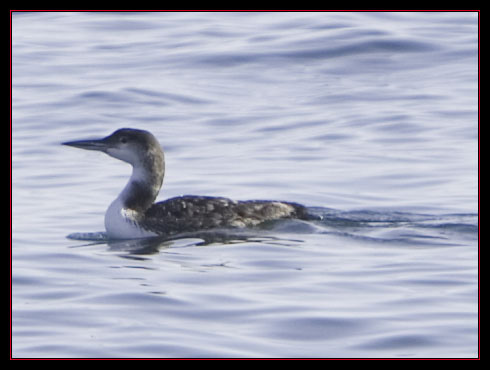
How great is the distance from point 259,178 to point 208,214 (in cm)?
244

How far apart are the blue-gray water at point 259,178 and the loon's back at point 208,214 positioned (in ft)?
0.78

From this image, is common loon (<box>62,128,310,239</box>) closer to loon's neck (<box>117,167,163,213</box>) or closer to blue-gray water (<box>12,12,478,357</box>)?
loon's neck (<box>117,167,163,213</box>)

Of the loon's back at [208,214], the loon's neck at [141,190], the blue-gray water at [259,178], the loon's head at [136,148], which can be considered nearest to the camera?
the blue-gray water at [259,178]

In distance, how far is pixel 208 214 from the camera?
482 inches

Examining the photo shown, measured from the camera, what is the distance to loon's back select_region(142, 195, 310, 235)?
12250mm

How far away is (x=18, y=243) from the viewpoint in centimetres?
1198

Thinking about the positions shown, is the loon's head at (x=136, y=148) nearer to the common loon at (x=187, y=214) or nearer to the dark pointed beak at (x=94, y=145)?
the dark pointed beak at (x=94, y=145)

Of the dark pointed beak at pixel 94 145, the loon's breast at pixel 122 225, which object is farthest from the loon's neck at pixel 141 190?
the dark pointed beak at pixel 94 145

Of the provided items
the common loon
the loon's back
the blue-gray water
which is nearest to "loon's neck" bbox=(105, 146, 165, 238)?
the common loon

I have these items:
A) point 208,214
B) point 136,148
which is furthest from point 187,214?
point 136,148

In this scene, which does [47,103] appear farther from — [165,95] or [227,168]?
[227,168]

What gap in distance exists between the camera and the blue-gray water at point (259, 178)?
9.05 metres

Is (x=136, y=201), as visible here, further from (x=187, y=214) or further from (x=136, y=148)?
(x=187, y=214)

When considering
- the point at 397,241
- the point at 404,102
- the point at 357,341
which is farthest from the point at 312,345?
the point at 404,102
